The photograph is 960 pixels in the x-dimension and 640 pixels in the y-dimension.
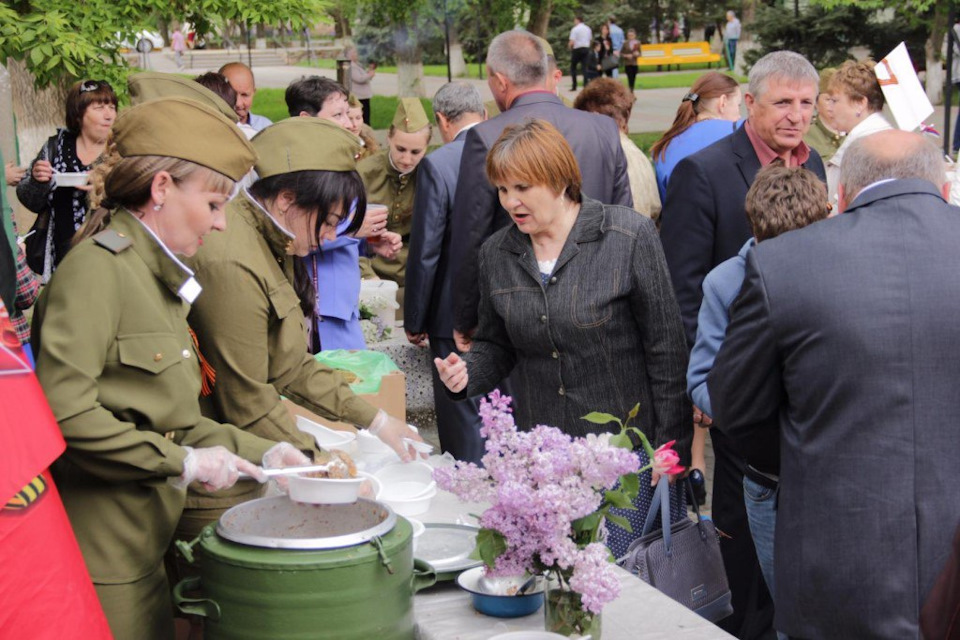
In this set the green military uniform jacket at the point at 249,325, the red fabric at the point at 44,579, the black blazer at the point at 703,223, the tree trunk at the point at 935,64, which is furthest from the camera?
the tree trunk at the point at 935,64

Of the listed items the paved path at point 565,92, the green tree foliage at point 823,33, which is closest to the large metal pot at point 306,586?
the paved path at point 565,92

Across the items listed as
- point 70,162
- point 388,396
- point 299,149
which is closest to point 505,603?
point 299,149

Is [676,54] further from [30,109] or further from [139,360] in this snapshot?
[139,360]

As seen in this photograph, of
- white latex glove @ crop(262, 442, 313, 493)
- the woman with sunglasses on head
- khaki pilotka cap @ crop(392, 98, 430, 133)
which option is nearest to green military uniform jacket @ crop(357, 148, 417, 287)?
khaki pilotka cap @ crop(392, 98, 430, 133)

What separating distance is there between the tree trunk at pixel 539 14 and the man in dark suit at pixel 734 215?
60.2ft

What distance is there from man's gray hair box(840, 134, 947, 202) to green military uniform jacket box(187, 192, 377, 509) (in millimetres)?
1459

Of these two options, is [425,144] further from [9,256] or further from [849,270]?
[849,270]

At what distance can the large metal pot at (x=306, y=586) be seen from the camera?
2.16 meters

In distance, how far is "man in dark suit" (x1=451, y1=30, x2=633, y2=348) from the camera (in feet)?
15.1

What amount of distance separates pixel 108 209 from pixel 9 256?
49cm

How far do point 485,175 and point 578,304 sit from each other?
4.09 feet

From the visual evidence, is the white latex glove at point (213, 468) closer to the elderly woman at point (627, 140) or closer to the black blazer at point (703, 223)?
the black blazer at point (703, 223)

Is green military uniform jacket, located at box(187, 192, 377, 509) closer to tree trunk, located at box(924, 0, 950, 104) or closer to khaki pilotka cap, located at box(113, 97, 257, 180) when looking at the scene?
khaki pilotka cap, located at box(113, 97, 257, 180)

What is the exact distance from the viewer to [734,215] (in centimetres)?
415
